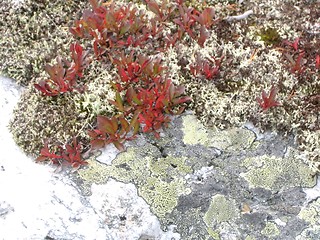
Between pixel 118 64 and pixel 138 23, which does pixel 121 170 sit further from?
pixel 138 23

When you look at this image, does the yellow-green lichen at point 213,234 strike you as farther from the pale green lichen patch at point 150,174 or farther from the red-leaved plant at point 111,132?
the red-leaved plant at point 111,132

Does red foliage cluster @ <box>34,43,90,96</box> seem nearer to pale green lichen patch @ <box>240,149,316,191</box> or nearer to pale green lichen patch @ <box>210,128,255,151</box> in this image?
pale green lichen patch @ <box>210,128,255,151</box>

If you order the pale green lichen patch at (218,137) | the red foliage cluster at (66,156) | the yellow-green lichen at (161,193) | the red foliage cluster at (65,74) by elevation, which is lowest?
the yellow-green lichen at (161,193)

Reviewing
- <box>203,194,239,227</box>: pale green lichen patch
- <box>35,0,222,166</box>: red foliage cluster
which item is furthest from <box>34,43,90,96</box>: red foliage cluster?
<box>203,194,239,227</box>: pale green lichen patch

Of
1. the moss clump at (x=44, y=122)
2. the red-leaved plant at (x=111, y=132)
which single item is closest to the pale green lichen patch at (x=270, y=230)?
the red-leaved plant at (x=111, y=132)

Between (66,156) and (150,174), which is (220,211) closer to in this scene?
(150,174)

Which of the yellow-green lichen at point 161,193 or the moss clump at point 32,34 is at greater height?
the moss clump at point 32,34

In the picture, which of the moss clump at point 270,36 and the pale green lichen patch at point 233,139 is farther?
the moss clump at point 270,36
